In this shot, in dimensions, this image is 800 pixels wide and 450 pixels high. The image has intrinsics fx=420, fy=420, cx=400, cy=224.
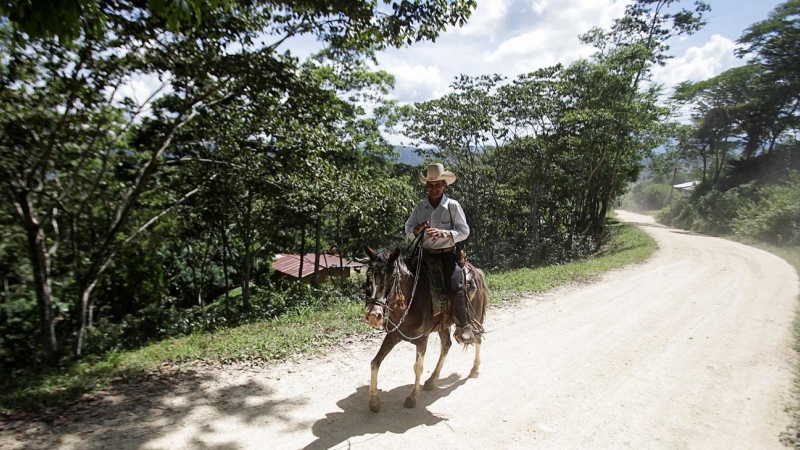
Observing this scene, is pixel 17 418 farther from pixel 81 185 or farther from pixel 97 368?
pixel 81 185

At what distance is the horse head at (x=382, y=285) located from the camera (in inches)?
163

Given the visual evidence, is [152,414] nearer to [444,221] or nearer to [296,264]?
[444,221]

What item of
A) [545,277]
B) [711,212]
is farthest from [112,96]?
[711,212]

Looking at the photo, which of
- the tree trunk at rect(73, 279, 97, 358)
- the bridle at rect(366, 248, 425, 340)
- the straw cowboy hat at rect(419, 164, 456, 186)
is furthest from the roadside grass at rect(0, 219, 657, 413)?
the straw cowboy hat at rect(419, 164, 456, 186)

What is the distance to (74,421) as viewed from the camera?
4.35 m

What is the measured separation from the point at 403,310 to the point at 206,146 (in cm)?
625

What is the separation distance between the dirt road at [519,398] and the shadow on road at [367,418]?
20 millimetres

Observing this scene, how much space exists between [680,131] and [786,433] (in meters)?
24.1

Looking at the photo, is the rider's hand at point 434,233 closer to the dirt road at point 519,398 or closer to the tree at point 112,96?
the dirt road at point 519,398

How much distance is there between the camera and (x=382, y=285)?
4.28m

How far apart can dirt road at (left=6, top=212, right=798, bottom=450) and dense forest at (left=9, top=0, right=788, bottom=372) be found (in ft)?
11.2

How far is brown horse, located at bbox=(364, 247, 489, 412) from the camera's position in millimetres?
4270

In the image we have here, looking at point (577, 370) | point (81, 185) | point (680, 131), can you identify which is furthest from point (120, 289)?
point (680, 131)

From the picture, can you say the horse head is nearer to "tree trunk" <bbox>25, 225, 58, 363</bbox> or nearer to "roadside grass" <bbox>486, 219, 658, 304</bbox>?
"tree trunk" <bbox>25, 225, 58, 363</bbox>
